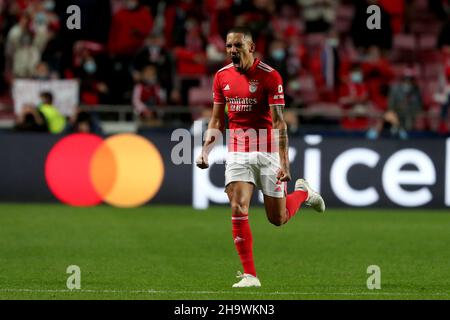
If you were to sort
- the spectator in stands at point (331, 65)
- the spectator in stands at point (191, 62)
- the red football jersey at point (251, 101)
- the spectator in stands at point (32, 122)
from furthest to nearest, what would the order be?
1. the spectator in stands at point (331, 65)
2. the spectator in stands at point (191, 62)
3. the spectator in stands at point (32, 122)
4. the red football jersey at point (251, 101)

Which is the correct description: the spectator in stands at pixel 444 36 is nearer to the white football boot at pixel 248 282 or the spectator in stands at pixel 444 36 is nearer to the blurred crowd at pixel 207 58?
the blurred crowd at pixel 207 58

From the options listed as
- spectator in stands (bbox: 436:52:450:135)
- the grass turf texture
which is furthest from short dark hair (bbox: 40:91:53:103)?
spectator in stands (bbox: 436:52:450:135)

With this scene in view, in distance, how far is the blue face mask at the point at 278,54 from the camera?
21734 millimetres

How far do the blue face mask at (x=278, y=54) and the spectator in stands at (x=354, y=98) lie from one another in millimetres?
1416

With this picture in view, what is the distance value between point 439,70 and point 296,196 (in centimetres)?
1366

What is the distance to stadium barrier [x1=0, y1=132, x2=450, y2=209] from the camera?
19.0 m

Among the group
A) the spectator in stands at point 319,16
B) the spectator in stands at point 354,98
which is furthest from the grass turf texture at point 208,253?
the spectator in stands at point 319,16

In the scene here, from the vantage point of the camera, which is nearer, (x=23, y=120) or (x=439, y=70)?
(x=23, y=120)

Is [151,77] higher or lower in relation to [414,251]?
higher

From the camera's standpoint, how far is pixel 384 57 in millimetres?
23938

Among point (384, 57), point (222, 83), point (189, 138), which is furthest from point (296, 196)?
point (384, 57)

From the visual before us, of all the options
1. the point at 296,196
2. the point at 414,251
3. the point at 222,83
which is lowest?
the point at 414,251

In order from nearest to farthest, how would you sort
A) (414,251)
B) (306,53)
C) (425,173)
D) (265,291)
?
(265,291) < (414,251) < (425,173) < (306,53)
